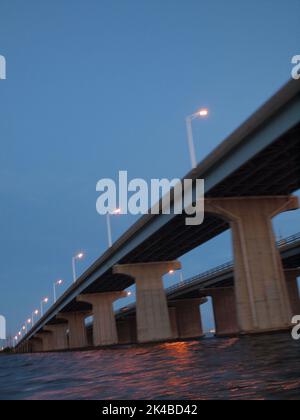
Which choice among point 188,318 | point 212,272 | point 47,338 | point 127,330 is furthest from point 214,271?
point 47,338

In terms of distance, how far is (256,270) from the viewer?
3784cm

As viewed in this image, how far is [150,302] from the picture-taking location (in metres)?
63.1

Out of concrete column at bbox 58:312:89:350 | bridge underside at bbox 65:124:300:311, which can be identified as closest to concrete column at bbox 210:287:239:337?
bridge underside at bbox 65:124:300:311

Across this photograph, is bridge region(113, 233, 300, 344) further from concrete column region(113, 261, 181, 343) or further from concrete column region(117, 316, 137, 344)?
concrete column region(113, 261, 181, 343)

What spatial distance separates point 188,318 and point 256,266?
72.0 metres

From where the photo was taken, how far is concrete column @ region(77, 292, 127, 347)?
84.0 m

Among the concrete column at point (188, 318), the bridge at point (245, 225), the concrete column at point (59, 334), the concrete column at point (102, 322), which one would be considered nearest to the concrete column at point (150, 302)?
the bridge at point (245, 225)

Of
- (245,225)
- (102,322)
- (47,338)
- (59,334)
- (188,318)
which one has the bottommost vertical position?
(102,322)

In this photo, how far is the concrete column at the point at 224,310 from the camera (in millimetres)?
89000

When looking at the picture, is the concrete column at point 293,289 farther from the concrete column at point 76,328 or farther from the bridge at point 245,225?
the concrete column at point 76,328

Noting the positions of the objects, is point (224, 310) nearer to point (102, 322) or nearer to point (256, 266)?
point (102, 322)

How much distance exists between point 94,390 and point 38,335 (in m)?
162
